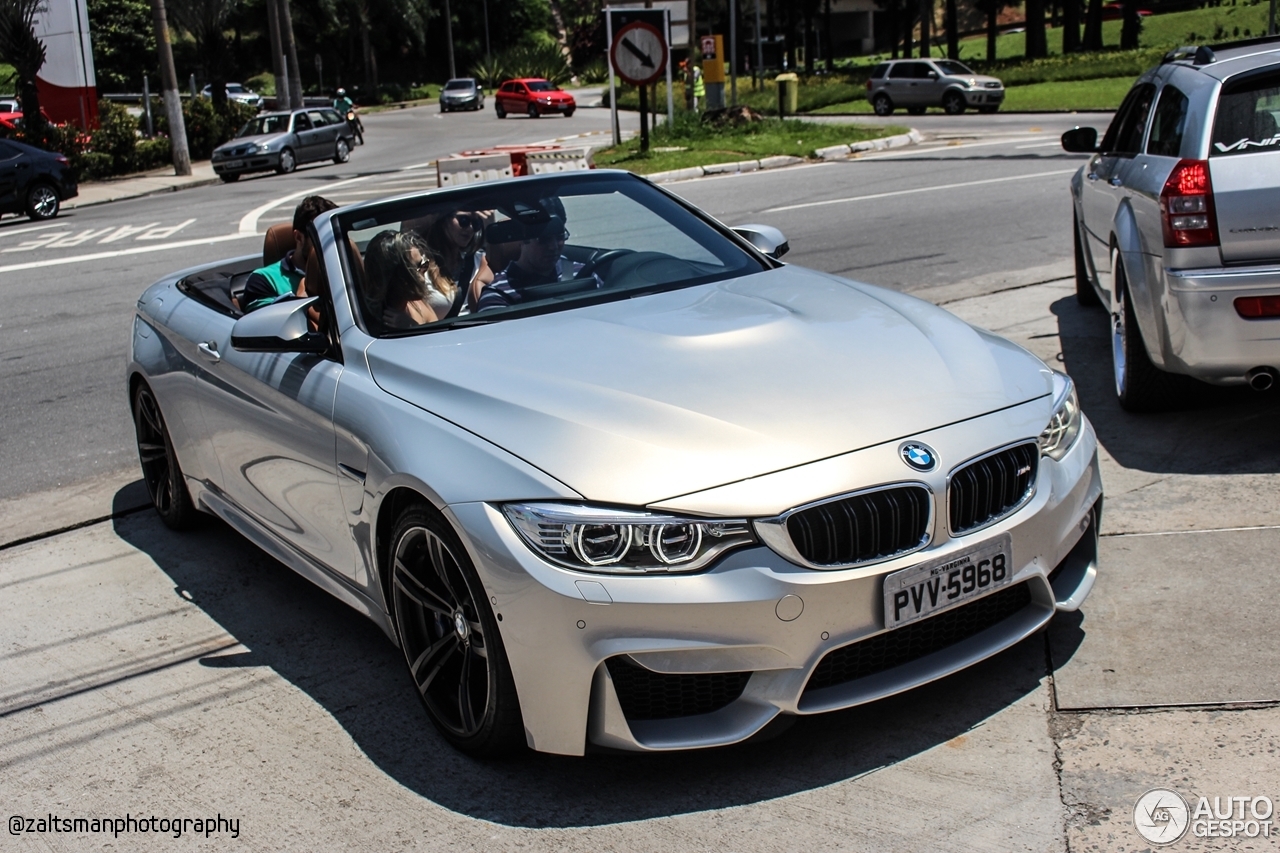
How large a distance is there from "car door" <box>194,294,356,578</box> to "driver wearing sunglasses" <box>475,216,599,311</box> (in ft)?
2.08

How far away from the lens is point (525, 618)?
125 inches

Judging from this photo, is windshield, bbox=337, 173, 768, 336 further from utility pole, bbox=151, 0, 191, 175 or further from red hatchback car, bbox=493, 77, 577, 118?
red hatchback car, bbox=493, 77, 577, 118

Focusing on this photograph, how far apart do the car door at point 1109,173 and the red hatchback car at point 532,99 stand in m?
51.3

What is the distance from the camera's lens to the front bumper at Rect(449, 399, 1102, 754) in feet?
10.2

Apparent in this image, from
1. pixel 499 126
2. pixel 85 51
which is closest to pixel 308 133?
pixel 85 51

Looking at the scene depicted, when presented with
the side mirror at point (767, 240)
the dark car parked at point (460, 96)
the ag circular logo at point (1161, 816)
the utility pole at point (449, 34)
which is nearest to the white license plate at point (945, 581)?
the ag circular logo at point (1161, 816)

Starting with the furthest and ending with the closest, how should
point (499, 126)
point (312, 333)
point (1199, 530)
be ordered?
point (499, 126), point (1199, 530), point (312, 333)

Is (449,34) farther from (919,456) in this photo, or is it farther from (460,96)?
(919,456)

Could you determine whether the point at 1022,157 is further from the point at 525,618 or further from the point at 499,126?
the point at 499,126

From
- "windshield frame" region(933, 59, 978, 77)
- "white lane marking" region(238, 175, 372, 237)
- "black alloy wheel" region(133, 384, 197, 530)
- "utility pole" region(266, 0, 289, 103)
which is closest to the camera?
"black alloy wheel" region(133, 384, 197, 530)

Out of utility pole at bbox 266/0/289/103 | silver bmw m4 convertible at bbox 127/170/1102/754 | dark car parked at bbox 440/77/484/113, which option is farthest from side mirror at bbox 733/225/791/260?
dark car parked at bbox 440/77/484/113

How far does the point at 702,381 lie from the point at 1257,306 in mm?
2841

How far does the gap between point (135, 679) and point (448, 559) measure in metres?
1.48

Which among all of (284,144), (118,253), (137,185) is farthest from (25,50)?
(118,253)
